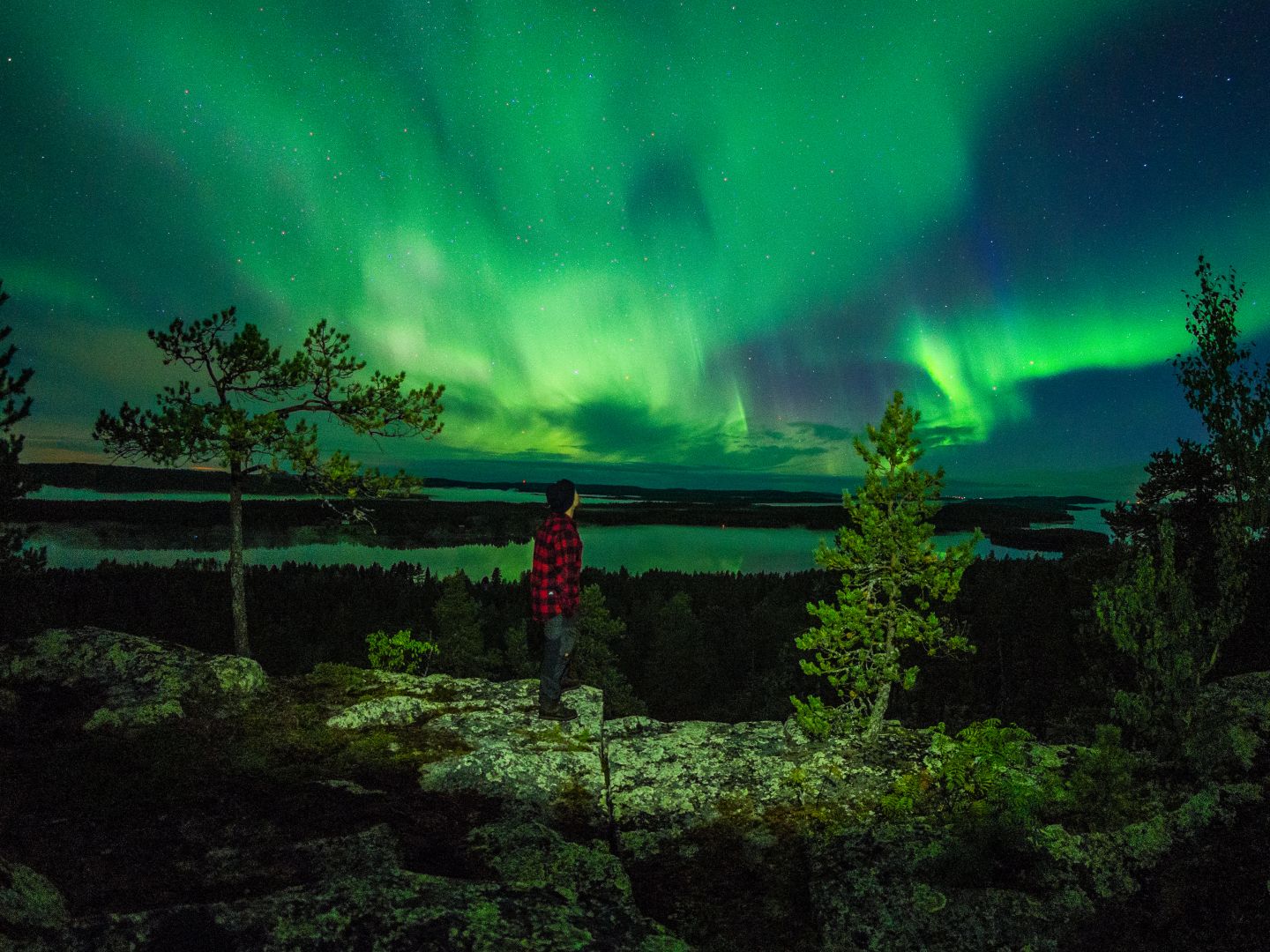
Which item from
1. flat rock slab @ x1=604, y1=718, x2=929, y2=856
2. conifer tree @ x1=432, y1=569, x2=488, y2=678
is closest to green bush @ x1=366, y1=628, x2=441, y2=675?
flat rock slab @ x1=604, y1=718, x2=929, y2=856

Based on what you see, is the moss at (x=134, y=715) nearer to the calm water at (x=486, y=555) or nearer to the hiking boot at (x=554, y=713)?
the hiking boot at (x=554, y=713)

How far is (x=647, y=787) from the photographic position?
257 inches

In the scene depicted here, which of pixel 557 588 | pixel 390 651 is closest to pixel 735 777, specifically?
pixel 557 588

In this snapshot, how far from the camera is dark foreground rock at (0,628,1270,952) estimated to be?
11.1ft

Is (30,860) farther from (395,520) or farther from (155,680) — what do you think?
(395,520)

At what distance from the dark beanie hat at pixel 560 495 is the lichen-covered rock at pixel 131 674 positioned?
4.90 meters

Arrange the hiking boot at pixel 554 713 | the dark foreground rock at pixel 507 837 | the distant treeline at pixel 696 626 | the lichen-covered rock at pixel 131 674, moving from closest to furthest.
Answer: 1. the dark foreground rock at pixel 507 837
2. the lichen-covered rock at pixel 131 674
3. the hiking boot at pixel 554 713
4. the distant treeline at pixel 696 626

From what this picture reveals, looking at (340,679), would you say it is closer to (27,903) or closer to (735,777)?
(735,777)

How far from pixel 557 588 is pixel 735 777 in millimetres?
3114

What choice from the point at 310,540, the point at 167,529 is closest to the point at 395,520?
the point at 310,540

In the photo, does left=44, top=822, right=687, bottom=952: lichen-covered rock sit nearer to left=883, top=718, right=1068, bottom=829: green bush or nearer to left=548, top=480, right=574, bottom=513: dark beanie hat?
left=883, top=718, right=1068, bottom=829: green bush

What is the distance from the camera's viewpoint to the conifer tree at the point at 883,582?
8086 mm

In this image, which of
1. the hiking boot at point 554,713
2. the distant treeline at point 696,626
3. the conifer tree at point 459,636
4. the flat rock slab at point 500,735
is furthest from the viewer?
the conifer tree at point 459,636

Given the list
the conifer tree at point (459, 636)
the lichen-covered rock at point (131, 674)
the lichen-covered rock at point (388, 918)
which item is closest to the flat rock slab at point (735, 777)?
the lichen-covered rock at point (388, 918)
